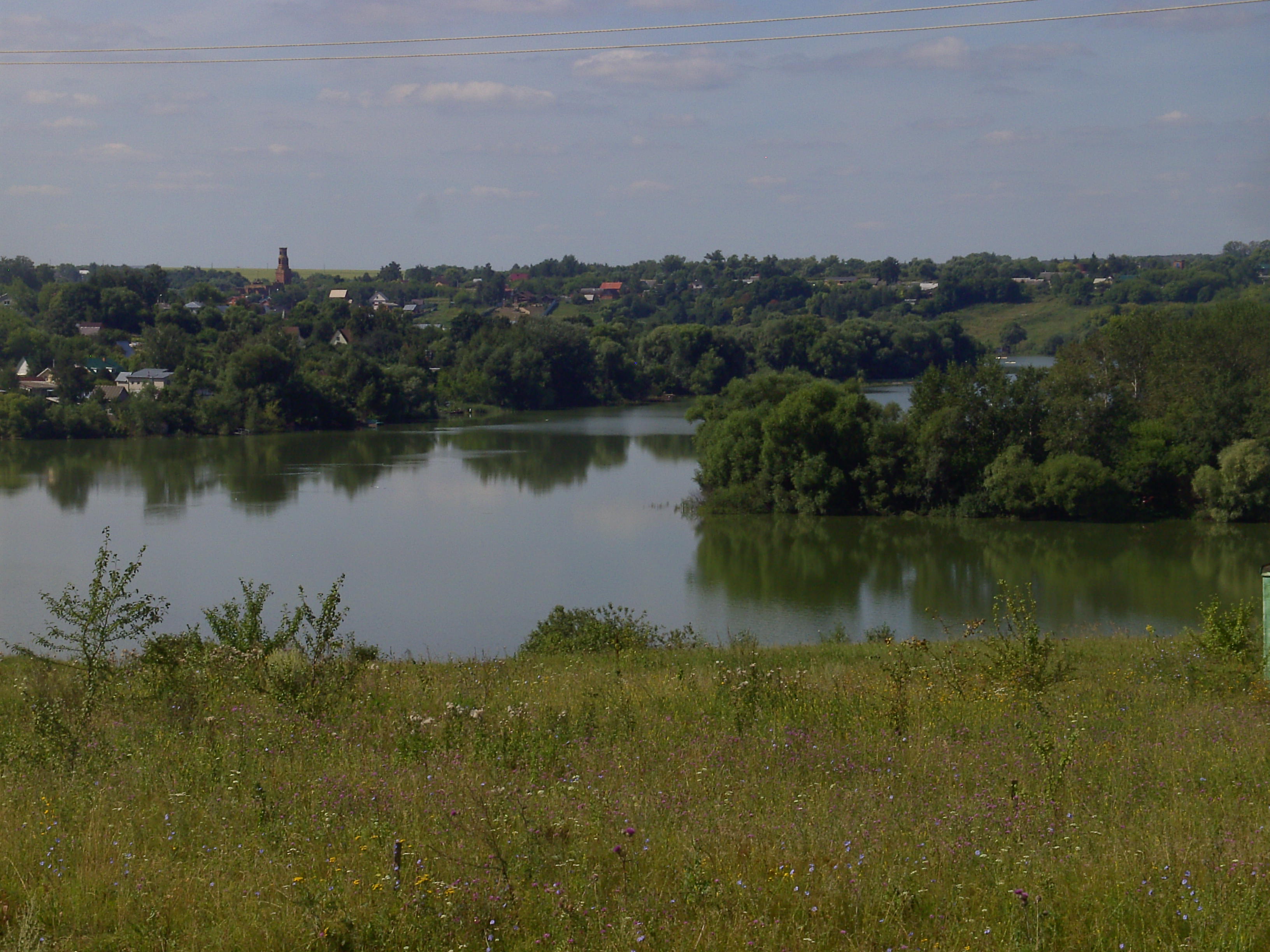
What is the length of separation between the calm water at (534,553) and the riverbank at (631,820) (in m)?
8.74

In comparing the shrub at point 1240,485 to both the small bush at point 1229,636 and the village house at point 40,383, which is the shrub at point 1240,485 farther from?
the village house at point 40,383

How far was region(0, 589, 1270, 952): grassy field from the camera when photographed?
10.1 feet

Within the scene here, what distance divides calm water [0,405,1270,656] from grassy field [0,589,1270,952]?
8.72 metres

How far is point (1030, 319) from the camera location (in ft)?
355

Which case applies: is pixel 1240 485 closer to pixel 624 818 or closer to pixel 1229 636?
pixel 1229 636

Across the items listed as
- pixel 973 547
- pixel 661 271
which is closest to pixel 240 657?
pixel 973 547

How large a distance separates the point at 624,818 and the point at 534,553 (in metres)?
22.0

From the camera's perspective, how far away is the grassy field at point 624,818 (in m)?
3.09

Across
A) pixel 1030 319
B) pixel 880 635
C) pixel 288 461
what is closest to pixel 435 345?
pixel 288 461

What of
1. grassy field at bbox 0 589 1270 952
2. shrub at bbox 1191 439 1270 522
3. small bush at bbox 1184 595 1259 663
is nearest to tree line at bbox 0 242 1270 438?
shrub at bbox 1191 439 1270 522

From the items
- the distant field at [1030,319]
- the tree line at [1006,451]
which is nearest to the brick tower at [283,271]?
the distant field at [1030,319]

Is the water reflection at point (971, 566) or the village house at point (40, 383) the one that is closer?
the water reflection at point (971, 566)

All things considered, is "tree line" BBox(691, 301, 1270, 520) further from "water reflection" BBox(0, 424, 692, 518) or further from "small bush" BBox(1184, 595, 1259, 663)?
"small bush" BBox(1184, 595, 1259, 663)

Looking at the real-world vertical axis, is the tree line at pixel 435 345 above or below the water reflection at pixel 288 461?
above
